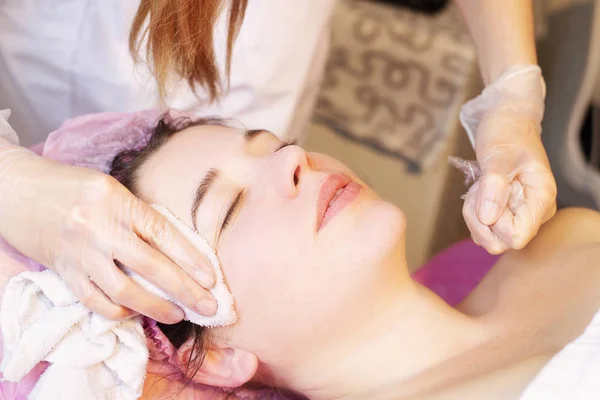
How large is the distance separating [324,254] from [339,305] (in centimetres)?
8

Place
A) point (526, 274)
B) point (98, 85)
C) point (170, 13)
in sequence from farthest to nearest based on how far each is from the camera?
point (98, 85)
point (526, 274)
point (170, 13)

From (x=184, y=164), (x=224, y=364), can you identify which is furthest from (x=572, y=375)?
(x=184, y=164)

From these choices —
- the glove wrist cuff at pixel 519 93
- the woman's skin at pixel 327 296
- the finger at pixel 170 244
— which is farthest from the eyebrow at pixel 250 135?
the glove wrist cuff at pixel 519 93

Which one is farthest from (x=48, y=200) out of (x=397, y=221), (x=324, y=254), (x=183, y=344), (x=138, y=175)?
(x=397, y=221)

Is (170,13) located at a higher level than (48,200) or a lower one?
higher

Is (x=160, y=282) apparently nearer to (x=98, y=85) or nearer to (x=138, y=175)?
(x=138, y=175)

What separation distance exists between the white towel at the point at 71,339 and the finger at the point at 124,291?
0.03 m

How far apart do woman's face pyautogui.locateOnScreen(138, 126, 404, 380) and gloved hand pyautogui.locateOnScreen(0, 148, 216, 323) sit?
65mm

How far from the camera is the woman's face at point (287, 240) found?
0.98m

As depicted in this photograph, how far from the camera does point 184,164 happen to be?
106 cm

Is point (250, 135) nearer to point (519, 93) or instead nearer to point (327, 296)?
point (327, 296)

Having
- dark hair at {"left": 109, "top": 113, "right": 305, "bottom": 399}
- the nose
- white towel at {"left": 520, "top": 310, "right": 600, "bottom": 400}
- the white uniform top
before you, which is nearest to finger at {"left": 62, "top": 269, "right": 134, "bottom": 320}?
dark hair at {"left": 109, "top": 113, "right": 305, "bottom": 399}

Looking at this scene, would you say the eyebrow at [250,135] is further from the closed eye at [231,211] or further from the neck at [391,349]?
the neck at [391,349]

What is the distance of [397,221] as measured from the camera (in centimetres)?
102
